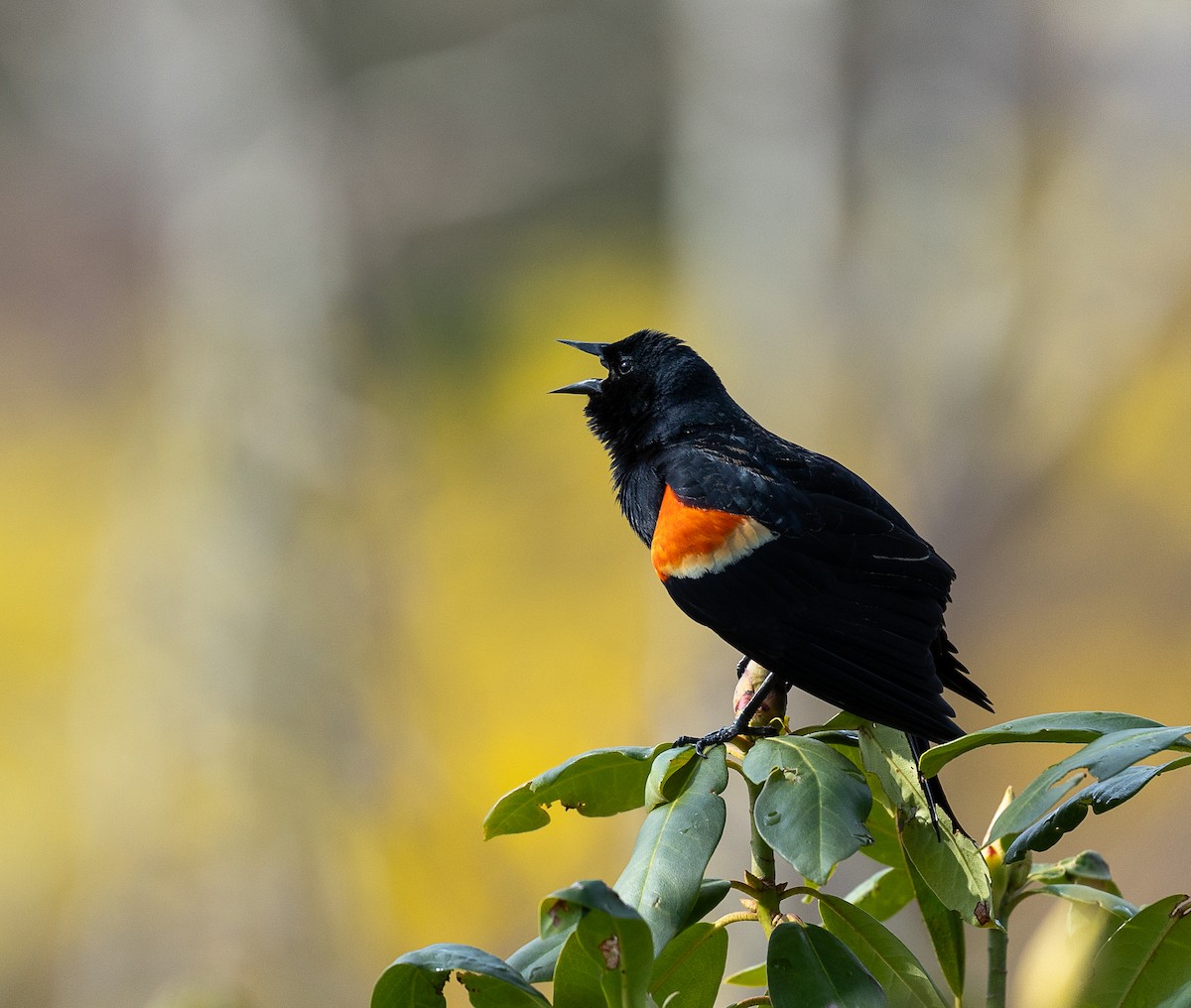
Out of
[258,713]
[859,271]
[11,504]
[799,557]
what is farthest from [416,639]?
[799,557]

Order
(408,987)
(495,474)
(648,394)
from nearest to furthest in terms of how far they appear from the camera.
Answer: (408,987)
(648,394)
(495,474)

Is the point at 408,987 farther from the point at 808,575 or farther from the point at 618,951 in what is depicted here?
the point at 808,575

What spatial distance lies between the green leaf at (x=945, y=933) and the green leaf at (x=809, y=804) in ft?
0.35

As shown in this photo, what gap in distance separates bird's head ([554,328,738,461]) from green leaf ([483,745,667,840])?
0.60 m

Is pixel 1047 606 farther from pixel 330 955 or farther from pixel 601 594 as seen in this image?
pixel 330 955

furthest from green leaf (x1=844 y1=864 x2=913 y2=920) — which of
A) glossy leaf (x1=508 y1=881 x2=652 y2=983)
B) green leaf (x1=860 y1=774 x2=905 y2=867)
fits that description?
glossy leaf (x1=508 y1=881 x2=652 y2=983)

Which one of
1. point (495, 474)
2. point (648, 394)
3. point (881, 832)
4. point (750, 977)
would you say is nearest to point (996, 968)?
point (881, 832)

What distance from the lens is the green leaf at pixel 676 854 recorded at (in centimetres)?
80

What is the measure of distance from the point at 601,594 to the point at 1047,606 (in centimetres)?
204

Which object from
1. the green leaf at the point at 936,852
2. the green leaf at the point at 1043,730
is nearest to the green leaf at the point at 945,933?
the green leaf at the point at 936,852

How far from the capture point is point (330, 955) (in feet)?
18.6

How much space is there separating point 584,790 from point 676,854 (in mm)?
136

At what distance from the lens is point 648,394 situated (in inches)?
61.4

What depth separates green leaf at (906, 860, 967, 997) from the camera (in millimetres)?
893
